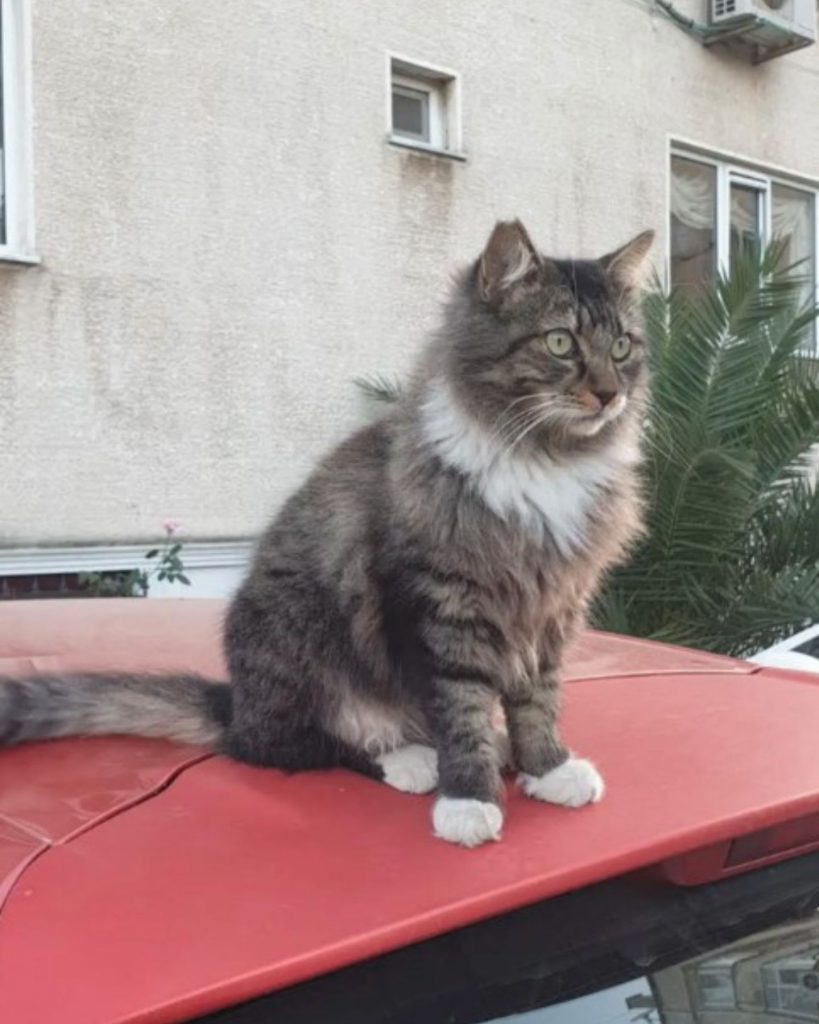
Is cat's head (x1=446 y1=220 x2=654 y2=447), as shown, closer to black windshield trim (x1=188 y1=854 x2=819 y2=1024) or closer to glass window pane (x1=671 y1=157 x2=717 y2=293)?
black windshield trim (x1=188 y1=854 x2=819 y2=1024)

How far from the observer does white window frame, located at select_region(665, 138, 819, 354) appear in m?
8.84

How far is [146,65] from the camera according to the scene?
5.86m

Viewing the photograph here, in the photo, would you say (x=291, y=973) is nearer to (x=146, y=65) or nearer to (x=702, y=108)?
(x=146, y=65)

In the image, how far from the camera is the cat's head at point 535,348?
201cm

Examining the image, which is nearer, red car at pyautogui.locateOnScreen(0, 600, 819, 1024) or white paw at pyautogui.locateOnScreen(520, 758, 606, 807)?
red car at pyautogui.locateOnScreen(0, 600, 819, 1024)

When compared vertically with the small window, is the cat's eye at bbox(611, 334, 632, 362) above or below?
below

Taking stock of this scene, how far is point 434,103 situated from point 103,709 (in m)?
6.28

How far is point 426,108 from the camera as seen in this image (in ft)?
24.1

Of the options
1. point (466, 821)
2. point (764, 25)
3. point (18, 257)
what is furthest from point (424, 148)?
point (466, 821)

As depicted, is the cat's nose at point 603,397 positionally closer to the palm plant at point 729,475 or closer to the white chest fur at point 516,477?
the white chest fur at point 516,477

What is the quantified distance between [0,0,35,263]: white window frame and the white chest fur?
414 cm

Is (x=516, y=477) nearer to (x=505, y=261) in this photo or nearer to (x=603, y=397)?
(x=603, y=397)

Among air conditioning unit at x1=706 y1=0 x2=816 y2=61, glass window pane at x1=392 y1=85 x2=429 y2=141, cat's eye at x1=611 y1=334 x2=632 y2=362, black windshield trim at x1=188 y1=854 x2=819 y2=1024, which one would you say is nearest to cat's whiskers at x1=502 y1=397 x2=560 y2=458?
cat's eye at x1=611 y1=334 x2=632 y2=362

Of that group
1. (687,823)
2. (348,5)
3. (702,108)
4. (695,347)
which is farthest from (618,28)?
(687,823)
